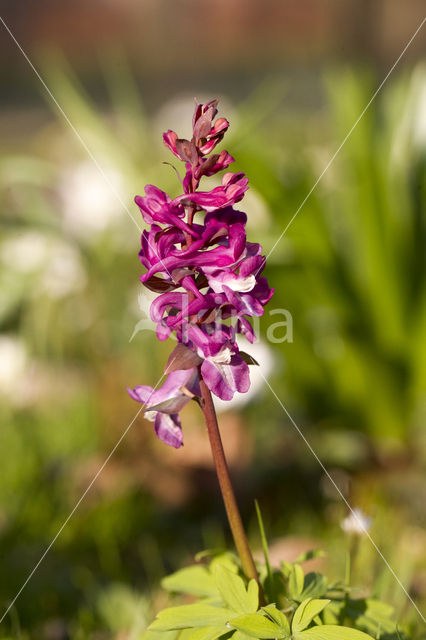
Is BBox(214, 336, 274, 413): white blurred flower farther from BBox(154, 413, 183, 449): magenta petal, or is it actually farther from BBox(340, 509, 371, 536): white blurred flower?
BBox(154, 413, 183, 449): magenta petal

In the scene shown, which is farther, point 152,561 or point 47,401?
point 47,401

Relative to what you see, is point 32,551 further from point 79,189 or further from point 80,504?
point 79,189

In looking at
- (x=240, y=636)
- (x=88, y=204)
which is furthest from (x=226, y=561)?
(x=88, y=204)

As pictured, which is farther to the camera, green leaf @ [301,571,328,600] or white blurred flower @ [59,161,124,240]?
white blurred flower @ [59,161,124,240]

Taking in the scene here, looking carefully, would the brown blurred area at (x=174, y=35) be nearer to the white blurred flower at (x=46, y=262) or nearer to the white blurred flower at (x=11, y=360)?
the white blurred flower at (x=46, y=262)

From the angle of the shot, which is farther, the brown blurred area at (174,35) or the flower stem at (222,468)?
the brown blurred area at (174,35)

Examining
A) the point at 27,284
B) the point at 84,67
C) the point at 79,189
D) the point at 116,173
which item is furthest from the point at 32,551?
the point at 84,67

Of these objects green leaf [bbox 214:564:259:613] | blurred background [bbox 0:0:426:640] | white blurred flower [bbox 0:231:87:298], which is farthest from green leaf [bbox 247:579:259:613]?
white blurred flower [bbox 0:231:87:298]

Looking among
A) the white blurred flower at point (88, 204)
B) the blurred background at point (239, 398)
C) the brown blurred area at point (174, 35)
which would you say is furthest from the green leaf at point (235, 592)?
the brown blurred area at point (174, 35)
